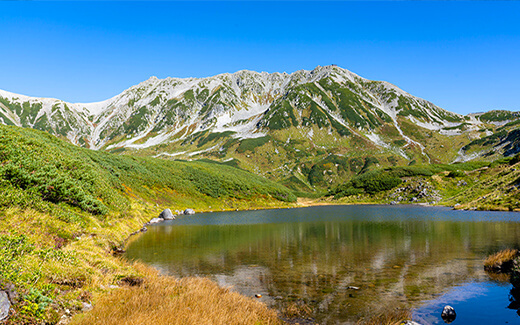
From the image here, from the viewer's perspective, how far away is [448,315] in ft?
51.4

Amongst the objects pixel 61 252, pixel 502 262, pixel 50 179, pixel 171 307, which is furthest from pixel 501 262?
pixel 50 179

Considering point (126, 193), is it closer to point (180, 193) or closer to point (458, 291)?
point (180, 193)

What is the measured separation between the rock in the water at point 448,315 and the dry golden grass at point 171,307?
9540mm

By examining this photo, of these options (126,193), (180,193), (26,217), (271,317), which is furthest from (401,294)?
(180,193)

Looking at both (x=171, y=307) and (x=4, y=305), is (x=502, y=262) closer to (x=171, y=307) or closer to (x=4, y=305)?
(x=171, y=307)

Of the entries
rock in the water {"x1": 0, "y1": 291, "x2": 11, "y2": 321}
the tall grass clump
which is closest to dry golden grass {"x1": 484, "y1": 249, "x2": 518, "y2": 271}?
the tall grass clump

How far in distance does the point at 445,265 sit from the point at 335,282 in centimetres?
1295

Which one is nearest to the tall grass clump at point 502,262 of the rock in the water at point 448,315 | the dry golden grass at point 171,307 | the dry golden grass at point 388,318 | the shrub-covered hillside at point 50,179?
the rock in the water at point 448,315

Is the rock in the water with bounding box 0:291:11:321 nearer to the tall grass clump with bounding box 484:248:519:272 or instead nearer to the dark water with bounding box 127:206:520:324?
the dark water with bounding box 127:206:520:324

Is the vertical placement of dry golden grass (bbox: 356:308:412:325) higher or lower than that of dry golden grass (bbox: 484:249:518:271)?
higher

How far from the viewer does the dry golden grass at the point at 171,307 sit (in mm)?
10766

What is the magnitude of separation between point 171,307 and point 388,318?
37.2 ft

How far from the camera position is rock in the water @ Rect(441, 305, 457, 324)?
50.8 ft

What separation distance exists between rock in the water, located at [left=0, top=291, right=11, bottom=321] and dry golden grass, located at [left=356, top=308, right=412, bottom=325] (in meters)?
15.4
